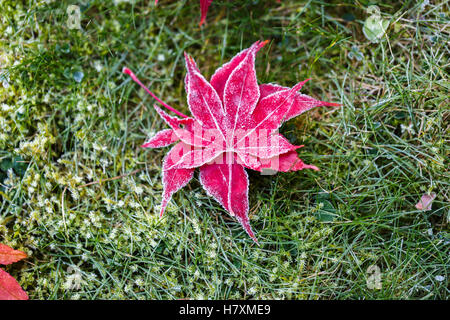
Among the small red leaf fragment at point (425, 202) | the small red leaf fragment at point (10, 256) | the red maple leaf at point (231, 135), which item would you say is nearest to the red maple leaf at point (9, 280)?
the small red leaf fragment at point (10, 256)

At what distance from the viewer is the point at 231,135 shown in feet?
5.14

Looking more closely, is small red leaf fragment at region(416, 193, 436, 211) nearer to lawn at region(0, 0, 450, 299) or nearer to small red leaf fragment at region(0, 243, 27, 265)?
lawn at region(0, 0, 450, 299)

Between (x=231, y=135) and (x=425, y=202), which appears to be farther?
(x=425, y=202)

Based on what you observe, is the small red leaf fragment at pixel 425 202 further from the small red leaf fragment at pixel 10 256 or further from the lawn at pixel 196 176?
the small red leaf fragment at pixel 10 256

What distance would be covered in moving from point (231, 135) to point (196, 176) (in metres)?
0.33

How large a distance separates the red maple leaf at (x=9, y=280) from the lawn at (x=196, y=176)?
0.08 m

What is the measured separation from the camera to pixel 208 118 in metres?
1.58

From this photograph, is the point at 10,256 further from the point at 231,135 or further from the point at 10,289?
the point at 231,135

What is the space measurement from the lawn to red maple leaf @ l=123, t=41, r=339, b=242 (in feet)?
0.75

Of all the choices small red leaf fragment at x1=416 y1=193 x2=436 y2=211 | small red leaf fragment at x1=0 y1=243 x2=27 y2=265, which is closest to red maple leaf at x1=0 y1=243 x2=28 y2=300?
small red leaf fragment at x1=0 y1=243 x2=27 y2=265

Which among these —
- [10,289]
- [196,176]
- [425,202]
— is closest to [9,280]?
[10,289]

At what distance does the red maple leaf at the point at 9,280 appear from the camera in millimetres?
1562
